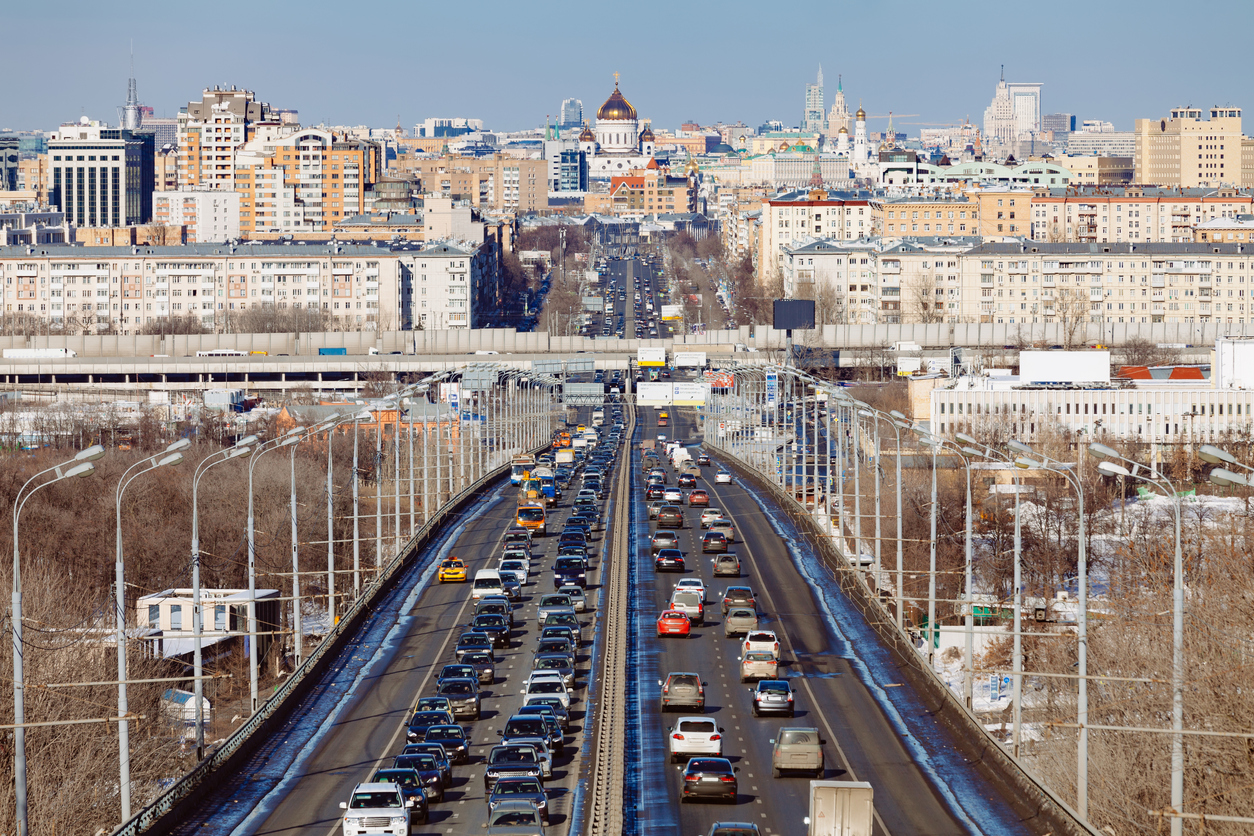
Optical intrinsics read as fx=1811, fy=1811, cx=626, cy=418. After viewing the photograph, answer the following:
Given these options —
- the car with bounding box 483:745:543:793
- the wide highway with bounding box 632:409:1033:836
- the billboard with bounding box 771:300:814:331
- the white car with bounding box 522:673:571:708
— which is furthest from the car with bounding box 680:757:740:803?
the billboard with bounding box 771:300:814:331

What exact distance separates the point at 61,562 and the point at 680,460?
93.3ft

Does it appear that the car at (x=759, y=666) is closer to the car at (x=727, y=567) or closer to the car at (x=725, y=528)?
the car at (x=727, y=567)

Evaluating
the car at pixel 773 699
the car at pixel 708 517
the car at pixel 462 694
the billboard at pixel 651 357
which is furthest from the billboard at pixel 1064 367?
the car at pixel 462 694

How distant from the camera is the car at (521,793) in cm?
2353

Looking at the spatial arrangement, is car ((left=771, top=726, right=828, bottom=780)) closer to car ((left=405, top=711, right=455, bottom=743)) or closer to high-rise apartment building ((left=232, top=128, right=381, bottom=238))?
car ((left=405, top=711, right=455, bottom=743))

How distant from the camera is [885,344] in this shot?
118812 mm

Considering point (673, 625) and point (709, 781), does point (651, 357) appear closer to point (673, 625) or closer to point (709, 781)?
point (673, 625)

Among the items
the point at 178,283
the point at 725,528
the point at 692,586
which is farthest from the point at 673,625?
the point at 178,283

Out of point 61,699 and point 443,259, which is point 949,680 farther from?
point 443,259

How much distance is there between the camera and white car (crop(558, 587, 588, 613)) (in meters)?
40.1

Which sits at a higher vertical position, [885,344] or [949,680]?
[885,344]

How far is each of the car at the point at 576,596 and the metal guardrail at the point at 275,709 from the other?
417cm

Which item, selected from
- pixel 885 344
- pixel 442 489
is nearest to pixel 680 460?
pixel 442 489

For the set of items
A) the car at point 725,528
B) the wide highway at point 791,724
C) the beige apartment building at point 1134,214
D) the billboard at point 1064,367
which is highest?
the beige apartment building at point 1134,214
